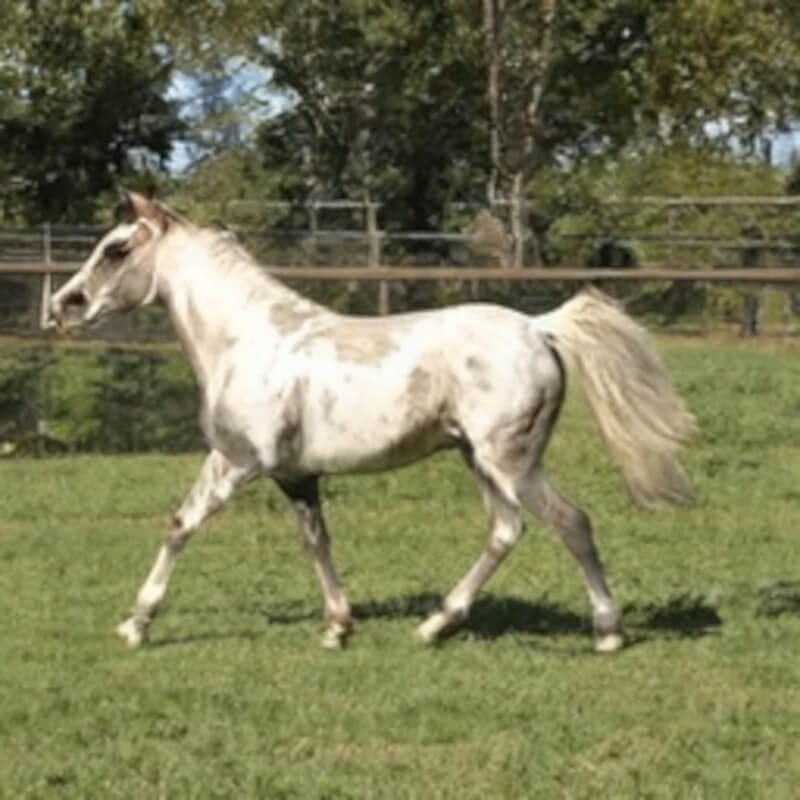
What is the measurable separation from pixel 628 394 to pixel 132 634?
7.10 ft

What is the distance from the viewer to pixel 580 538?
739 cm

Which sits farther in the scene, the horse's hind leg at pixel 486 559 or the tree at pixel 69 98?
the tree at pixel 69 98

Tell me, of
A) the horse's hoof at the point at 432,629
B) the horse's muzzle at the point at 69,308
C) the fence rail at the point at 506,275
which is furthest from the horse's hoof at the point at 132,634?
the fence rail at the point at 506,275

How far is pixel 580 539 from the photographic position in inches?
291

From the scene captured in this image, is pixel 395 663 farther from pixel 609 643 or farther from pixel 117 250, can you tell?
pixel 117 250

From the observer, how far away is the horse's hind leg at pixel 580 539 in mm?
7301

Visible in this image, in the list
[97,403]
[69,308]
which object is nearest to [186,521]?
[69,308]

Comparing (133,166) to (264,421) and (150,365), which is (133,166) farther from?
(264,421)

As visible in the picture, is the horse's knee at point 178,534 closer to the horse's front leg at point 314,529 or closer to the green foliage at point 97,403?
the horse's front leg at point 314,529

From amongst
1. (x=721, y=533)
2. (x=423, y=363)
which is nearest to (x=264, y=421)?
(x=423, y=363)

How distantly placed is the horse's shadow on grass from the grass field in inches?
0.8

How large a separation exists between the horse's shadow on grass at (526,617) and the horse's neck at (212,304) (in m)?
1.17

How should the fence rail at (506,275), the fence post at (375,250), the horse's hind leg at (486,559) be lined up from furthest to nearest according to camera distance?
the fence post at (375,250) → the fence rail at (506,275) → the horse's hind leg at (486,559)

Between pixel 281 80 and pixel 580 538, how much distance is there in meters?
33.2
